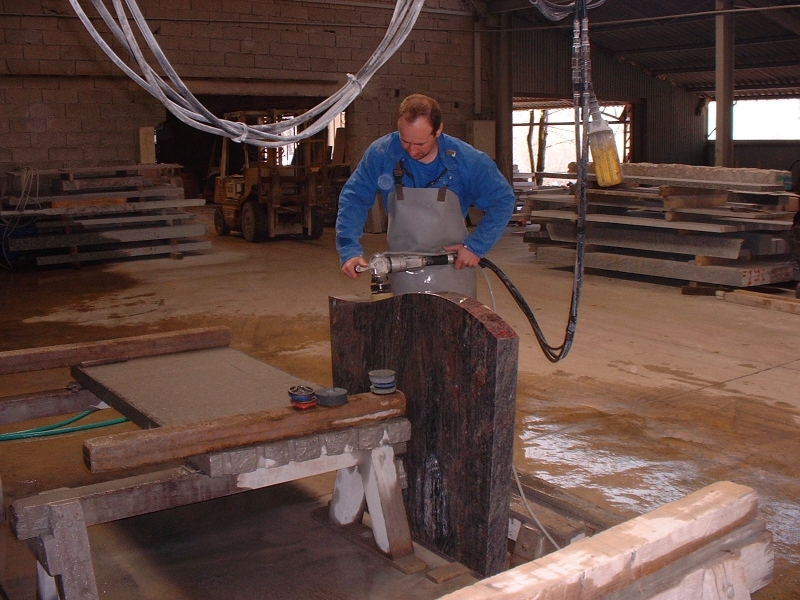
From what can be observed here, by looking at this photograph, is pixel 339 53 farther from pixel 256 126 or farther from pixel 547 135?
pixel 256 126

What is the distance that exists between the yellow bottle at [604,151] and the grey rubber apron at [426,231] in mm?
1109

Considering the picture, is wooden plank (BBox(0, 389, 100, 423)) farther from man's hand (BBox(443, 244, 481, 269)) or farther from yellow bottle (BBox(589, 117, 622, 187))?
yellow bottle (BBox(589, 117, 622, 187))

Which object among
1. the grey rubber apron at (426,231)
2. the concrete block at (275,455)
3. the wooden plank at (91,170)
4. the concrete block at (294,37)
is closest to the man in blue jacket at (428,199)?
the grey rubber apron at (426,231)

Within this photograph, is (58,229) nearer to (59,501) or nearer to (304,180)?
(304,180)

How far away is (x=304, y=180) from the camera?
40.1 feet

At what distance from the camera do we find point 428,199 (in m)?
3.84

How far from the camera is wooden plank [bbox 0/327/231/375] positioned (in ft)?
12.3

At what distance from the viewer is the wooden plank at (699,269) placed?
25.2ft

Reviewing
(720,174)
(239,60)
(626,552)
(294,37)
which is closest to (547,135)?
(294,37)

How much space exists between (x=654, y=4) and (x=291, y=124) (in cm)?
1279

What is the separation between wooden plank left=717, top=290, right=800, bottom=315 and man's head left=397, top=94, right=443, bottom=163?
4.72 m

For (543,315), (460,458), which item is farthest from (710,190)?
(460,458)

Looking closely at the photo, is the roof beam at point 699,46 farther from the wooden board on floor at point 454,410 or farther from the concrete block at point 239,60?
the wooden board on floor at point 454,410

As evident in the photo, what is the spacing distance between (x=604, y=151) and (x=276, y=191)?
955 centimetres
